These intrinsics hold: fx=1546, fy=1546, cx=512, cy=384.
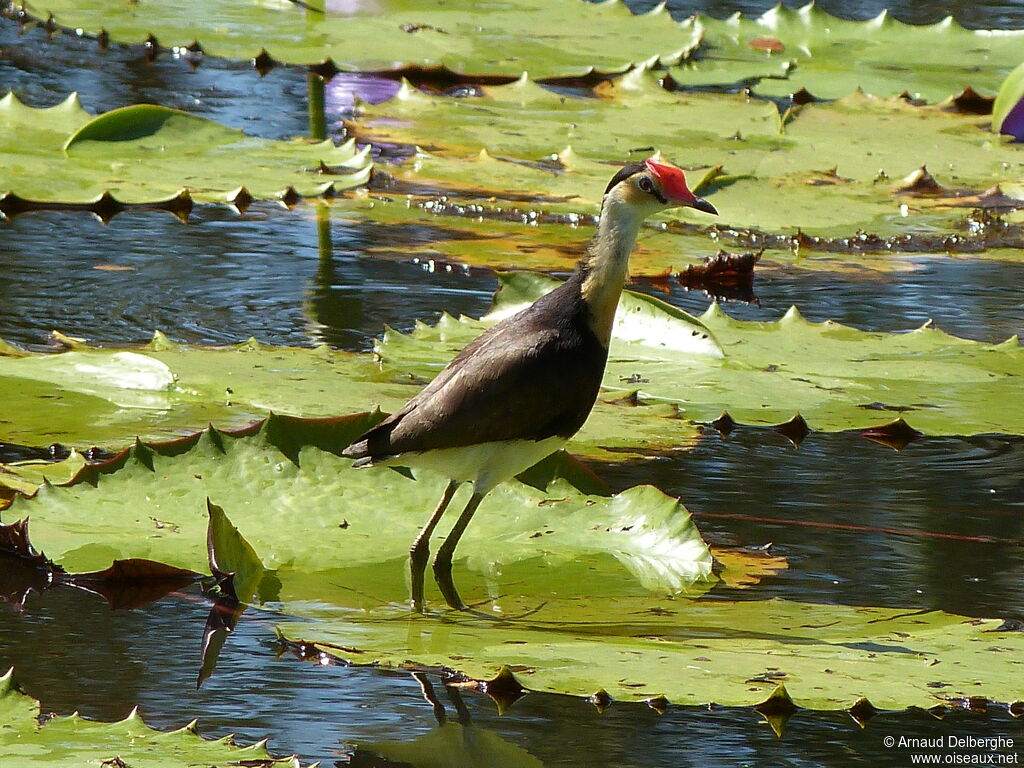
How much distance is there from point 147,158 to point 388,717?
4103mm

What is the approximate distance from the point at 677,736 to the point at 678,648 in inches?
7.7

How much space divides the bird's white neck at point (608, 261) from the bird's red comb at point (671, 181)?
3.2 inches

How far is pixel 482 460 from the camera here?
125 inches

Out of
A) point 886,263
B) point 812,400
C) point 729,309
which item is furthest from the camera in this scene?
point 886,263

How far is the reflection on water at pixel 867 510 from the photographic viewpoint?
3170 mm

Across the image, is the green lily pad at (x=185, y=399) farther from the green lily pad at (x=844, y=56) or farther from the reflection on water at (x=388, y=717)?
the green lily pad at (x=844, y=56)

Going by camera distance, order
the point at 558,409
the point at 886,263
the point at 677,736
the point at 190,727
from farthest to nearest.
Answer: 1. the point at 886,263
2. the point at 558,409
3. the point at 677,736
4. the point at 190,727

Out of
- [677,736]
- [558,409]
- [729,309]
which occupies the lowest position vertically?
[729,309]

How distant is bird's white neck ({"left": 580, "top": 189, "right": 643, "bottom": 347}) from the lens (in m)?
3.37

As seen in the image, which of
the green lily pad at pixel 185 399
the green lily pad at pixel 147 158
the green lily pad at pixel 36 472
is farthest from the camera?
the green lily pad at pixel 147 158

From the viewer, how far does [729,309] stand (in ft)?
17.2

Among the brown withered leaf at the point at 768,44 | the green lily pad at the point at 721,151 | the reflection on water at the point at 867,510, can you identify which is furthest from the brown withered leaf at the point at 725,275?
the brown withered leaf at the point at 768,44

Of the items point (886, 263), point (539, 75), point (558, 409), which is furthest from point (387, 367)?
point (539, 75)

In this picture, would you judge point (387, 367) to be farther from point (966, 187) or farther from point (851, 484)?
point (966, 187)
